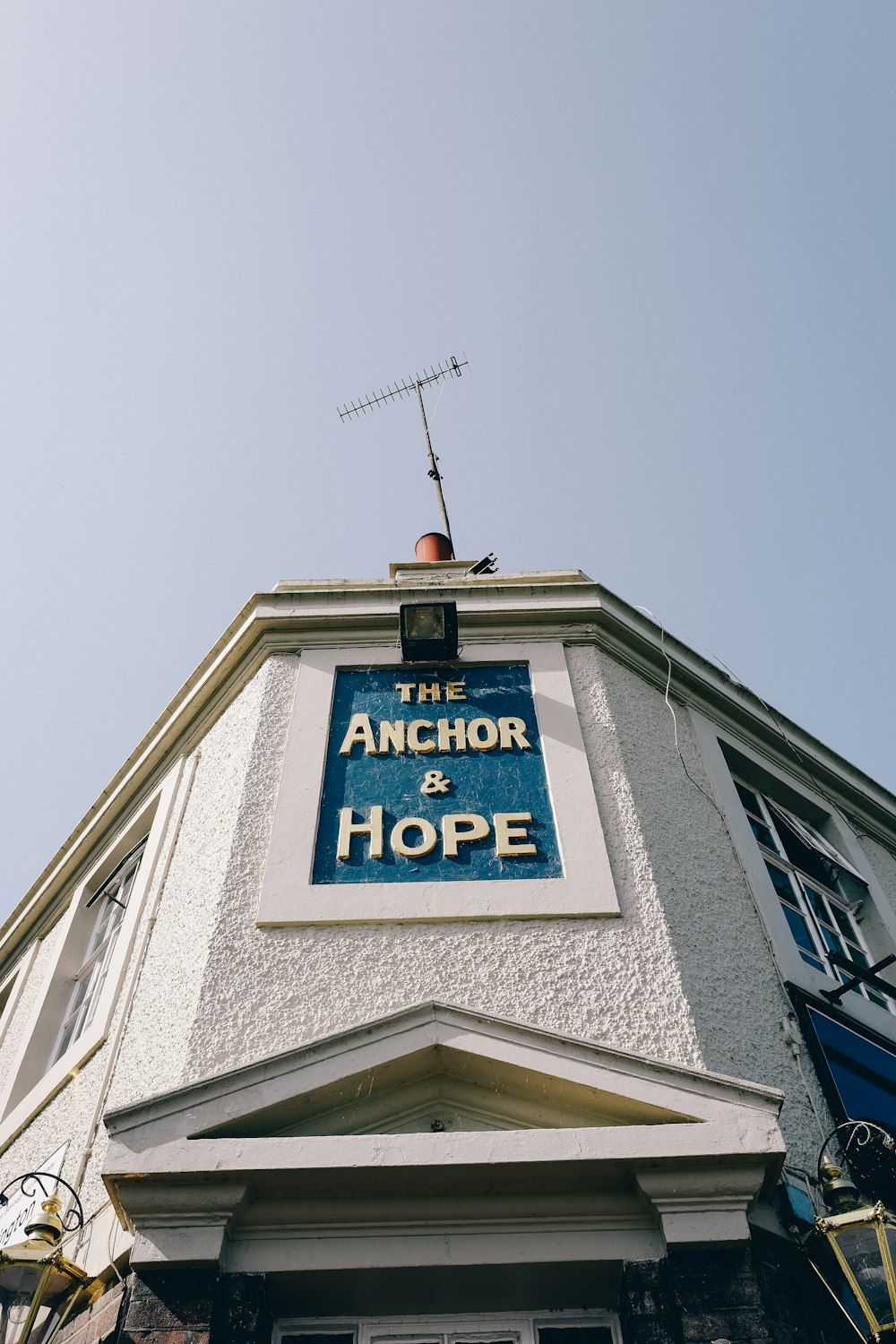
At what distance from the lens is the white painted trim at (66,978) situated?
20.9 feet

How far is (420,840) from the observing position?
20.5 ft

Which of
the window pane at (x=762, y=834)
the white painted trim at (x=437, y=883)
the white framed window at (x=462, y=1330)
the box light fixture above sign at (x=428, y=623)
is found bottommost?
the white framed window at (x=462, y=1330)

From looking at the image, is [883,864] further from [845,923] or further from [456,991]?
[456,991]

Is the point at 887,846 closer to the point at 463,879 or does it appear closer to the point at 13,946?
the point at 463,879

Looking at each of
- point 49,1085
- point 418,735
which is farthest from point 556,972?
point 49,1085

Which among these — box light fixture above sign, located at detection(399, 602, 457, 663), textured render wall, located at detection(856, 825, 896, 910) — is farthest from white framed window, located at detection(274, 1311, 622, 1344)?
textured render wall, located at detection(856, 825, 896, 910)

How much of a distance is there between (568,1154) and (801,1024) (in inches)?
78.5

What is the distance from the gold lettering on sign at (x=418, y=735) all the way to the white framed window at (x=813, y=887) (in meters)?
2.35

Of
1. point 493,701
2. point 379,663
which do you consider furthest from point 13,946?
point 493,701

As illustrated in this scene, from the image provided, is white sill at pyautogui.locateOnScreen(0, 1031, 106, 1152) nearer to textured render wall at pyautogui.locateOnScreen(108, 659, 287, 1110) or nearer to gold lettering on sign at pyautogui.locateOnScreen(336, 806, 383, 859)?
textured render wall at pyautogui.locateOnScreen(108, 659, 287, 1110)

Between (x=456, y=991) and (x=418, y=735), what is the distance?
199cm

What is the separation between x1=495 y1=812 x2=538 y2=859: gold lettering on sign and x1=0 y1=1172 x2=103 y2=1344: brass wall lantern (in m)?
2.71

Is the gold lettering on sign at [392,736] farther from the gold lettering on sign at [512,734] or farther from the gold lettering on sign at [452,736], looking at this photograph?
the gold lettering on sign at [512,734]

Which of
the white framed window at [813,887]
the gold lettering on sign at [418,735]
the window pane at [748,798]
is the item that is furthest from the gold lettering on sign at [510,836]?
the window pane at [748,798]
